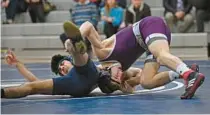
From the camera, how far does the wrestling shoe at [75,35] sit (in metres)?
4.79

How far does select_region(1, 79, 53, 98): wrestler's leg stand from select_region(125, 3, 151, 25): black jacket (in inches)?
295

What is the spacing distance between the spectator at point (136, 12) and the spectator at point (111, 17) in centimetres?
16

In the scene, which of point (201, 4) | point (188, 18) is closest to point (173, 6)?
point (188, 18)

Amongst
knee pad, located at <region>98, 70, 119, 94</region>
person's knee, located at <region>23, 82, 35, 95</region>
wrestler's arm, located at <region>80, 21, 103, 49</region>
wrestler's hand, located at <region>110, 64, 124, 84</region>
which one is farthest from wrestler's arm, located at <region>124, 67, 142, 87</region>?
person's knee, located at <region>23, 82, 35, 95</region>

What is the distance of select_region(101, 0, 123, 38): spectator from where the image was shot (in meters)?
12.4

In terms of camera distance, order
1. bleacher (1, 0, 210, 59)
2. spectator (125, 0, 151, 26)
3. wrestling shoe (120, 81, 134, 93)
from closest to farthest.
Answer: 1. wrestling shoe (120, 81, 134, 93)
2. spectator (125, 0, 151, 26)
3. bleacher (1, 0, 210, 59)

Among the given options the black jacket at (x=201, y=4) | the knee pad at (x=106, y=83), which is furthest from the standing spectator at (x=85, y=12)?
the knee pad at (x=106, y=83)

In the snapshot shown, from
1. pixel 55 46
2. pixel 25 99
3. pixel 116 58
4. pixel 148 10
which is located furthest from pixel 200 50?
pixel 25 99

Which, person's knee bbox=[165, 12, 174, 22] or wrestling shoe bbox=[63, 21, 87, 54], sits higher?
wrestling shoe bbox=[63, 21, 87, 54]

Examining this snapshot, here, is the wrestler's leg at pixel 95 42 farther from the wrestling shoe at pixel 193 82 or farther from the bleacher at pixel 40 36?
the bleacher at pixel 40 36

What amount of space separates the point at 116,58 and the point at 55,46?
784cm

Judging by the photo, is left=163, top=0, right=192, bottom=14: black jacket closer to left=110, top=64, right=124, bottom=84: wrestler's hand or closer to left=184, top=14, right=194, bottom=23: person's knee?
left=184, top=14, right=194, bottom=23: person's knee

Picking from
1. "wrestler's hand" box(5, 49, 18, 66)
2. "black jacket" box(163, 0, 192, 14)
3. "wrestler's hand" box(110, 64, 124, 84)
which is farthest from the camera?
"black jacket" box(163, 0, 192, 14)

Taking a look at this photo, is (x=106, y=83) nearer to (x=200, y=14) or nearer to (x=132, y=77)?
(x=132, y=77)
